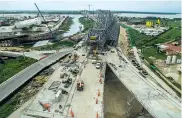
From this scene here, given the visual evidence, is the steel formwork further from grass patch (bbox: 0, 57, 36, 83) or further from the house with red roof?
the house with red roof

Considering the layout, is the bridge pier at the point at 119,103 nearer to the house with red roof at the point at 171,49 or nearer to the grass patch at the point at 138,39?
the house with red roof at the point at 171,49

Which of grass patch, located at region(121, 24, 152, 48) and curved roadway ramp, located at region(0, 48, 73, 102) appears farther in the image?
grass patch, located at region(121, 24, 152, 48)

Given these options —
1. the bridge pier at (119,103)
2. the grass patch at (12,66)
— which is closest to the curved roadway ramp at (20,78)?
the grass patch at (12,66)

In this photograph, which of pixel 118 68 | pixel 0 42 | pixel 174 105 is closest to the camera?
pixel 174 105

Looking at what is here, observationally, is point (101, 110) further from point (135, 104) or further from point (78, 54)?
point (78, 54)

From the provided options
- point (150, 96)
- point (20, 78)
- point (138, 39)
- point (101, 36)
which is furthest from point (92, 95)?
point (138, 39)

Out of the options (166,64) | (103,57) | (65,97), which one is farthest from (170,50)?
(65,97)

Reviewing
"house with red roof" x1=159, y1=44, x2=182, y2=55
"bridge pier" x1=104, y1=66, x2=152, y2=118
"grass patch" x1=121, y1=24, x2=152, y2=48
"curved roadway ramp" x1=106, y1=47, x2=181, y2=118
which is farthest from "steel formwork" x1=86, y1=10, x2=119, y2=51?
"grass patch" x1=121, y1=24, x2=152, y2=48
